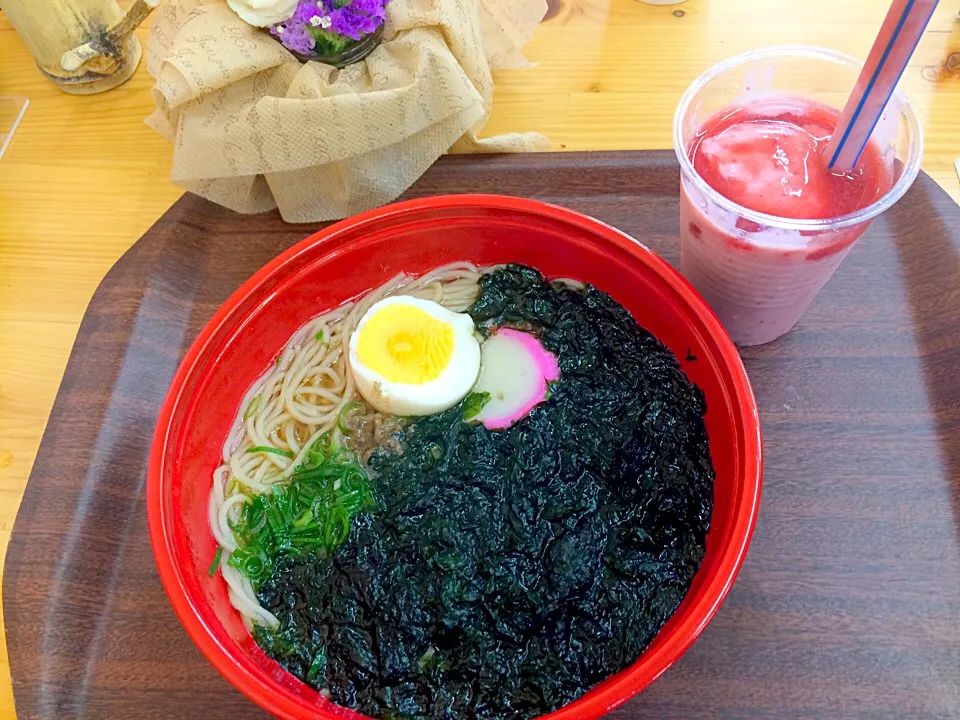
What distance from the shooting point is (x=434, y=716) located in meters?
1.06

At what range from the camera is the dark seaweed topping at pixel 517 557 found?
1.08m

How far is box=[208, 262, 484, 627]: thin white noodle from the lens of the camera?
1.32 metres

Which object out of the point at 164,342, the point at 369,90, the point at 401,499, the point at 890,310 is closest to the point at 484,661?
the point at 401,499

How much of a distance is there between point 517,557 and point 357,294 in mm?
650

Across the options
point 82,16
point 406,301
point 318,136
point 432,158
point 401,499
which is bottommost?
point 401,499

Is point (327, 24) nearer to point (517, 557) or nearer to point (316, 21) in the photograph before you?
point (316, 21)

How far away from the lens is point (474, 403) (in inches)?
52.8

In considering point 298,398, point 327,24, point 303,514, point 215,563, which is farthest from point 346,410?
point 327,24

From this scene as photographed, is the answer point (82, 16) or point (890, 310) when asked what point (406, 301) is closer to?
point (890, 310)

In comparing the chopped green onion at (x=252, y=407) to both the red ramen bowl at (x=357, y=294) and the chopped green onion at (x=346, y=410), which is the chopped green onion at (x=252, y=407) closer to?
the red ramen bowl at (x=357, y=294)

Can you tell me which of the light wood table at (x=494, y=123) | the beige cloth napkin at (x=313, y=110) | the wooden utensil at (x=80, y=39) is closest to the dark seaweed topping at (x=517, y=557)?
the beige cloth napkin at (x=313, y=110)

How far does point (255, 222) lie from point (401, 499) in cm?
72

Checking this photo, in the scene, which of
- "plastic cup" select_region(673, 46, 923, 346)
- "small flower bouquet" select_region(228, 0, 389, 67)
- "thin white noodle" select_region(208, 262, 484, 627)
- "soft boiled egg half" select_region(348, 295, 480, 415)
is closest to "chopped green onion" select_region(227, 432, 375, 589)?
"thin white noodle" select_region(208, 262, 484, 627)

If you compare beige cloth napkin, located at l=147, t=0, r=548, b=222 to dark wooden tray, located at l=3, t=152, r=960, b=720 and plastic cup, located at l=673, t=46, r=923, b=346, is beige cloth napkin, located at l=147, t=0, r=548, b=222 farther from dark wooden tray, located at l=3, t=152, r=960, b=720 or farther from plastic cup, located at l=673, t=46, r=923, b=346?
plastic cup, located at l=673, t=46, r=923, b=346
